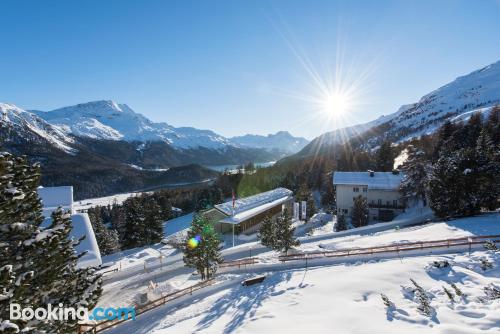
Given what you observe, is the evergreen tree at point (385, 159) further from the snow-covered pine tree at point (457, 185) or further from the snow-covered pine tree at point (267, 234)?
the snow-covered pine tree at point (267, 234)

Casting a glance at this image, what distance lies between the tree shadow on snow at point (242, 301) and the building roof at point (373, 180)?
38.5 meters

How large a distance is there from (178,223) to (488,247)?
67136 mm

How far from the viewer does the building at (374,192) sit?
55875 millimetres

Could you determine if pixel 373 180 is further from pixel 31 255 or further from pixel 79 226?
pixel 31 255

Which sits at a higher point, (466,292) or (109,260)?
(466,292)

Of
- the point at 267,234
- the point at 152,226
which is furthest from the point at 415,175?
the point at 152,226

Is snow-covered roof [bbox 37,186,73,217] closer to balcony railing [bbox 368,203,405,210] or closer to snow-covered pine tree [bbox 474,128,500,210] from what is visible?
balcony railing [bbox 368,203,405,210]

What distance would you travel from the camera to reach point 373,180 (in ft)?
191

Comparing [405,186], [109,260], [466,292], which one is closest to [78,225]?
[109,260]

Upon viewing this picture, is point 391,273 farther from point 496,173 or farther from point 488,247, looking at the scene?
point 496,173

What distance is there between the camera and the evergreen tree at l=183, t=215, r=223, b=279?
28922mm

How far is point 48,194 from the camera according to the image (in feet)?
155

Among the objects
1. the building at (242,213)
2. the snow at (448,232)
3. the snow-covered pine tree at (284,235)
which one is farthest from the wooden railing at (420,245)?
the building at (242,213)

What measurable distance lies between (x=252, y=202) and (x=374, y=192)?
24.2 m
